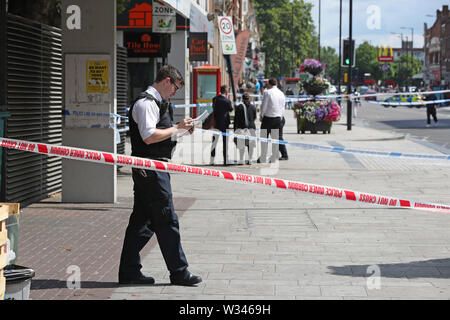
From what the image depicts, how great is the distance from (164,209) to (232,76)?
1842cm

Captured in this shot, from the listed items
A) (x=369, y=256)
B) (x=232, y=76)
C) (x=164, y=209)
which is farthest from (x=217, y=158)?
(x=164, y=209)

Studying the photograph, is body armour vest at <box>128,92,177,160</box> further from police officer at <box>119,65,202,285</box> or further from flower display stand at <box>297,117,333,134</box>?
flower display stand at <box>297,117,333,134</box>

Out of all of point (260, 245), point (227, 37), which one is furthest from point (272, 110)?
point (260, 245)

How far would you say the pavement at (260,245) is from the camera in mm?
6246

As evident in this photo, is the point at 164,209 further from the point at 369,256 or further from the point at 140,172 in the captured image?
the point at 369,256

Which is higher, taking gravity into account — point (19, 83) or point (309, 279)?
point (19, 83)

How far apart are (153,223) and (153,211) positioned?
0.13 m

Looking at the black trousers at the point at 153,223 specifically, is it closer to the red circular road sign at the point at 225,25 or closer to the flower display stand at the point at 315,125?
the red circular road sign at the point at 225,25

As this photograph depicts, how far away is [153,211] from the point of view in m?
6.29

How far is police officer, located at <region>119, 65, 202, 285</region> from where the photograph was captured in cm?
620

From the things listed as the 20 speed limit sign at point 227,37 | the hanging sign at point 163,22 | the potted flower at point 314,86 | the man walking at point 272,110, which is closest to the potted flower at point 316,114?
the potted flower at point 314,86

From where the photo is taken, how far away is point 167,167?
6129 mm
